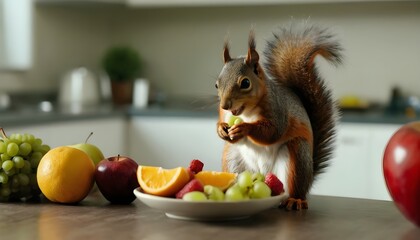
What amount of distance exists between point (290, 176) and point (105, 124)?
8.26ft

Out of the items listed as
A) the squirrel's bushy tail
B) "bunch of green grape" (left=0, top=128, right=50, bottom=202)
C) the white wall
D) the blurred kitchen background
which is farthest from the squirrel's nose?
the white wall

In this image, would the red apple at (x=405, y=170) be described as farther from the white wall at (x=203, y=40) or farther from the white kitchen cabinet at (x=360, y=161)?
the white wall at (x=203, y=40)

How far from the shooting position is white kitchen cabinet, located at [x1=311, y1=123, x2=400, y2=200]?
3.63 metres

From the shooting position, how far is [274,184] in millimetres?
1536

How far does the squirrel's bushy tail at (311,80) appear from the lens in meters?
1.74

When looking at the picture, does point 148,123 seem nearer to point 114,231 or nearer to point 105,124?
point 105,124

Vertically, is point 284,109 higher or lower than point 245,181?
higher

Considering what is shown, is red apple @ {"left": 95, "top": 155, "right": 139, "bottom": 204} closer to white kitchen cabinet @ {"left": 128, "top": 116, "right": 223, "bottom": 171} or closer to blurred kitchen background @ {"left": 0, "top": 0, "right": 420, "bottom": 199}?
blurred kitchen background @ {"left": 0, "top": 0, "right": 420, "bottom": 199}

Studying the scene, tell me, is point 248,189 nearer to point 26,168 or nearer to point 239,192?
point 239,192

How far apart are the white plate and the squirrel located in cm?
15

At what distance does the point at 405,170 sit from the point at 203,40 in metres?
3.45

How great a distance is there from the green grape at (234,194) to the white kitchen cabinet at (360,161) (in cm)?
218

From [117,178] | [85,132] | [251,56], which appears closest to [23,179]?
[117,178]

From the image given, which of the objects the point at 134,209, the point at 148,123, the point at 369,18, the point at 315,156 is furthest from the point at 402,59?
the point at 134,209
